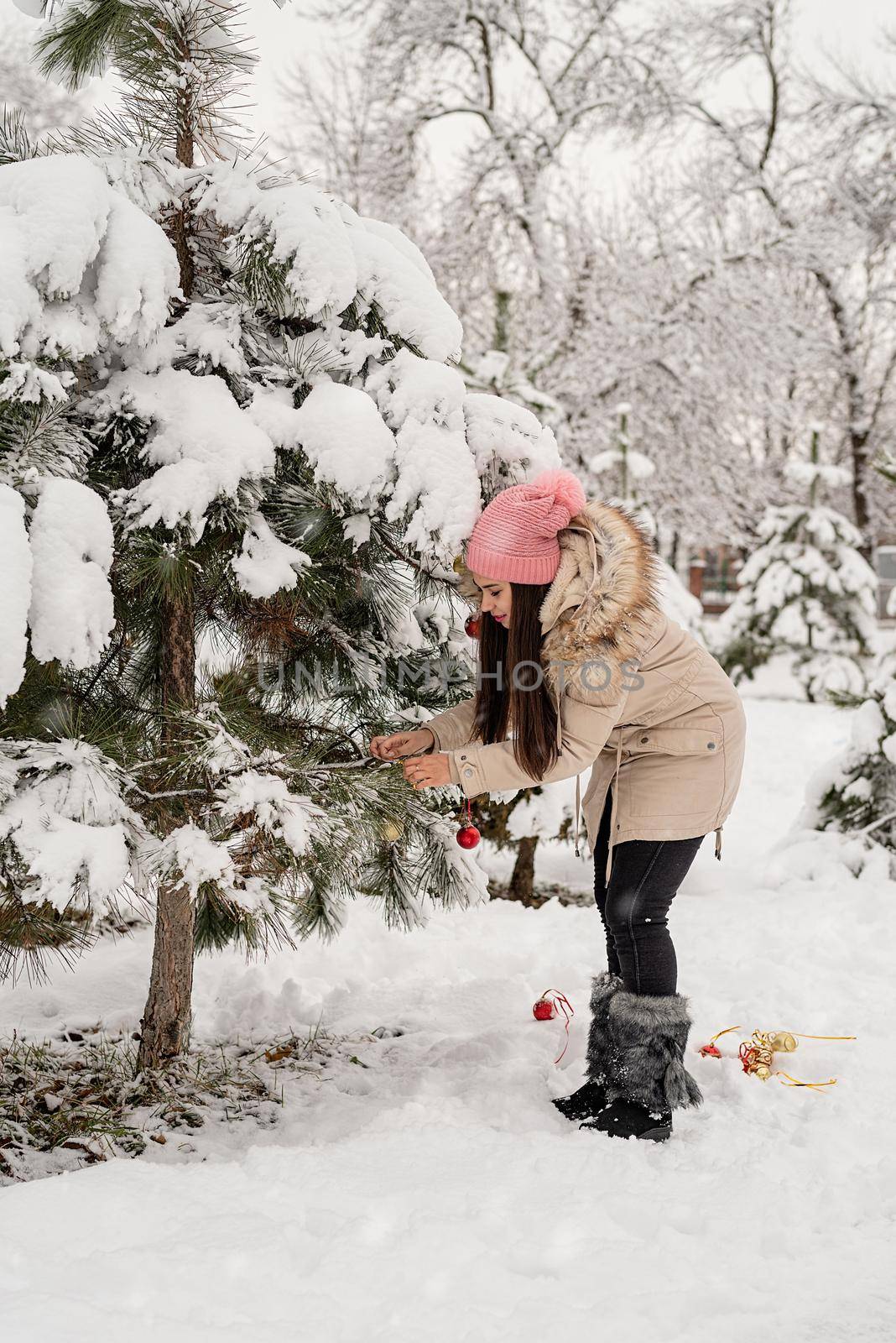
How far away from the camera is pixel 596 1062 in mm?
2717

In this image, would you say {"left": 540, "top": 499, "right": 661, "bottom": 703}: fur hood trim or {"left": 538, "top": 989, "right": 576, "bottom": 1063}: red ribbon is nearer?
A: {"left": 540, "top": 499, "right": 661, "bottom": 703}: fur hood trim

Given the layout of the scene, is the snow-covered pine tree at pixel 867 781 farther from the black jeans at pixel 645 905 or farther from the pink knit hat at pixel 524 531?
the pink knit hat at pixel 524 531

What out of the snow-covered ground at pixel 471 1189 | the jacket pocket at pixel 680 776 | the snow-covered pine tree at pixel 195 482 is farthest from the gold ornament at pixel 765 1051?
the snow-covered pine tree at pixel 195 482

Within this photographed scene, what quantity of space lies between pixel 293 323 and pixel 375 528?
53cm

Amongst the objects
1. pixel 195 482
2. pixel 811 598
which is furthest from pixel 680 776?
pixel 811 598

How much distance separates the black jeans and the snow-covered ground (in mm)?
383

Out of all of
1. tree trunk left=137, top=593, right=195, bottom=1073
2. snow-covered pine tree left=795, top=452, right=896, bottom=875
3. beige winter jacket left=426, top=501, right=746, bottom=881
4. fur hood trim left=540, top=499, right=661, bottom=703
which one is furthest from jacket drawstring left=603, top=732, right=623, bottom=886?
snow-covered pine tree left=795, top=452, right=896, bottom=875

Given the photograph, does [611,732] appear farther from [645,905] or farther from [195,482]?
[195,482]

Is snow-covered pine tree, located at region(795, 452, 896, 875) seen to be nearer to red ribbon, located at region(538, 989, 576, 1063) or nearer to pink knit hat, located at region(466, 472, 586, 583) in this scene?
red ribbon, located at region(538, 989, 576, 1063)

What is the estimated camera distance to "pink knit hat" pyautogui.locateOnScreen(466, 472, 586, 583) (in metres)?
2.29

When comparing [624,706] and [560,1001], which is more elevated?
[624,706]

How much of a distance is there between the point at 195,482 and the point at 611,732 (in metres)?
1.11

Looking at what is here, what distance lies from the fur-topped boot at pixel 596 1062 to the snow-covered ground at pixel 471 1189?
7 centimetres

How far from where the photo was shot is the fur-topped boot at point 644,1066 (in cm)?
246
